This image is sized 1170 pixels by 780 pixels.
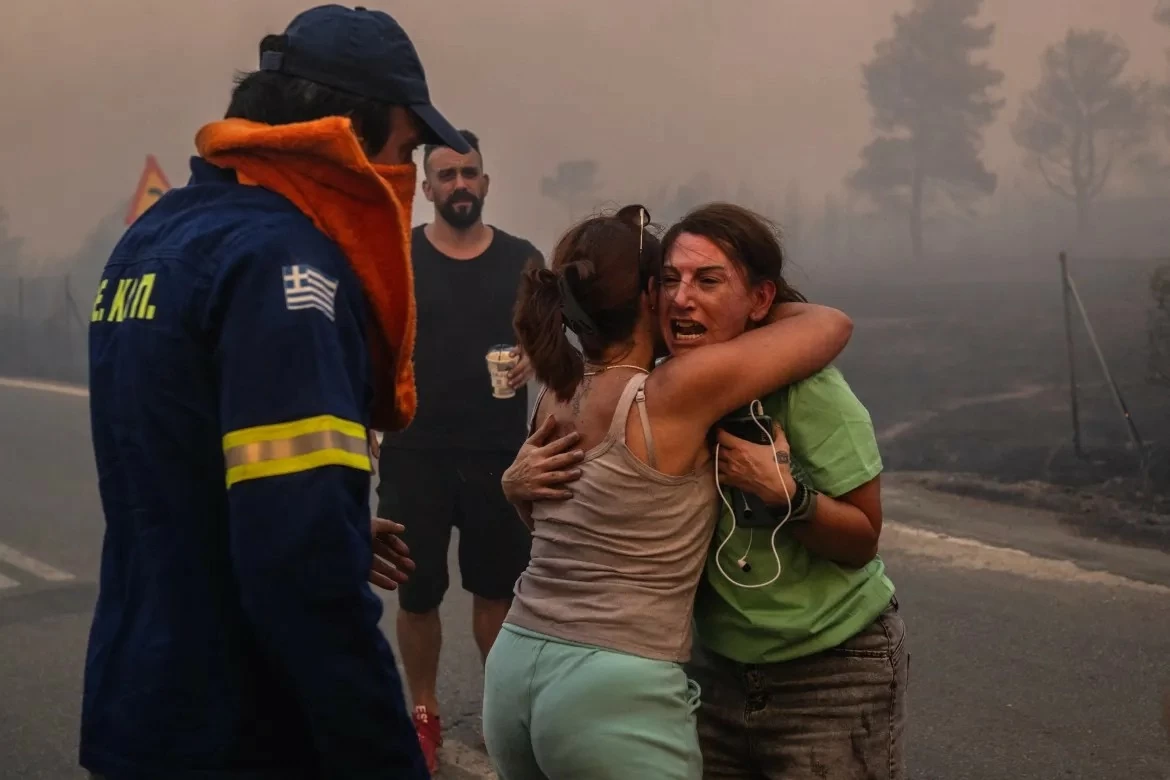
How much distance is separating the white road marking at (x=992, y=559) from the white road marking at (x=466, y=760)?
303cm

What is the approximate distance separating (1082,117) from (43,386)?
853 cm

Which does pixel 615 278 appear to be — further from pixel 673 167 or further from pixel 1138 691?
pixel 673 167

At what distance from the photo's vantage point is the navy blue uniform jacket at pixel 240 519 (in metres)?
1.46

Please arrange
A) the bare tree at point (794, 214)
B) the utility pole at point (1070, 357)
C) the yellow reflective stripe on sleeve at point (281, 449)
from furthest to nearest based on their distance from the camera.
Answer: the bare tree at point (794, 214)
the utility pole at point (1070, 357)
the yellow reflective stripe on sleeve at point (281, 449)

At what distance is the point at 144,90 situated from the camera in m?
11.0

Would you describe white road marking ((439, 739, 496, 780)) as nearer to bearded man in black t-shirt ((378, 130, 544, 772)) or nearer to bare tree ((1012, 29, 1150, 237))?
bearded man in black t-shirt ((378, 130, 544, 772))

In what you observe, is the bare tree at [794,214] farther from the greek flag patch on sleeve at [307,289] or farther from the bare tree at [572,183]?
the greek flag patch on sleeve at [307,289]

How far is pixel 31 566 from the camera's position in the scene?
7027 millimetres

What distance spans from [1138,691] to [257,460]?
13.2 feet

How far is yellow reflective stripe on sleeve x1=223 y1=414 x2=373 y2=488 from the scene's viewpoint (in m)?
1.45

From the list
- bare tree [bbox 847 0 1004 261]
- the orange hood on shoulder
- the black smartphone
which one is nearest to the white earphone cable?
the black smartphone

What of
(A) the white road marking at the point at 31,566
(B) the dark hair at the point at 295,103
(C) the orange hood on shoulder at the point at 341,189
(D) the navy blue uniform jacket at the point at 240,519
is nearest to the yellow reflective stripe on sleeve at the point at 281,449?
(D) the navy blue uniform jacket at the point at 240,519

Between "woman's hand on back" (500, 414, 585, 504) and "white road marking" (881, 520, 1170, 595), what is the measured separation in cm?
441

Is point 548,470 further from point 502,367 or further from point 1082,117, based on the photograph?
point 1082,117
